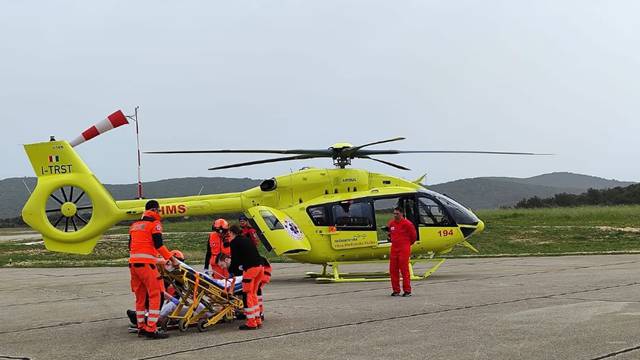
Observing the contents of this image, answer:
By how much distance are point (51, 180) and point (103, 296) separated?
146 inches

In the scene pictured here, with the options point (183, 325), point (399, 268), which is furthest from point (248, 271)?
point (399, 268)

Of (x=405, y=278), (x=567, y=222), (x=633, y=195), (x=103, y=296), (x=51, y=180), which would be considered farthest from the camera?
(x=633, y=195)

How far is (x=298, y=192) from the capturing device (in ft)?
54.4

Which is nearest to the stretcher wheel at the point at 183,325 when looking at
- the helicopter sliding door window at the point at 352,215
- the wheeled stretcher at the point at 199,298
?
the wheeled stretcher at the point at 199,298

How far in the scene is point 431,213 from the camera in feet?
54.4

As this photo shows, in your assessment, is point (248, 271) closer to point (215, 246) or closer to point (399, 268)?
point (215, 246)

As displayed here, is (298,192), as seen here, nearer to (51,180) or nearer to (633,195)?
(51,180)

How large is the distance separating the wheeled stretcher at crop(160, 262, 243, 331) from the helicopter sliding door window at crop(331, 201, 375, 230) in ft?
21.5

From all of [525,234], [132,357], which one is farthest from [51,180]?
[525,234]

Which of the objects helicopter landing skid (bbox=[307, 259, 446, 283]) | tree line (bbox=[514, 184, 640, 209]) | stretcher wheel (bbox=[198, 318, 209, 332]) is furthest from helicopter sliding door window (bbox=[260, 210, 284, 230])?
tree line (bbox=[514, 184, 640, 209])

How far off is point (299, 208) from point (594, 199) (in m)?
56.8

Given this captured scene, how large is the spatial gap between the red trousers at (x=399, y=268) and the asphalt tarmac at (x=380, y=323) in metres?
0.35

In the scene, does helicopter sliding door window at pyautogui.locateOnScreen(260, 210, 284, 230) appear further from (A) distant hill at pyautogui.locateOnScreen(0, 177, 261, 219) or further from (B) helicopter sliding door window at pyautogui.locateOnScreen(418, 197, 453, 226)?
(A) distant hill at pyautogui.locateOnScreen(0, 177, 261, 219)

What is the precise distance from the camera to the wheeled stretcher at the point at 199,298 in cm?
929
